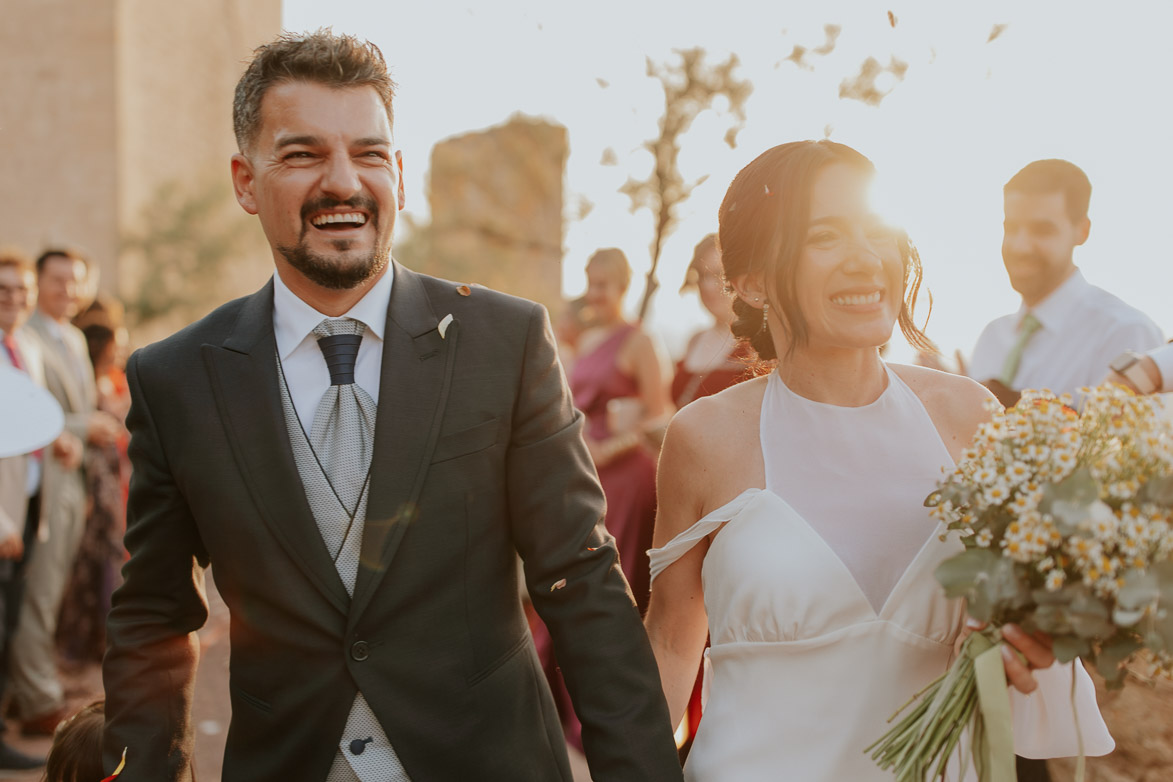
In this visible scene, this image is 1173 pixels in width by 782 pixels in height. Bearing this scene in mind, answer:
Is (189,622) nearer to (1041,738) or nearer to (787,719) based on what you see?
(787,719)

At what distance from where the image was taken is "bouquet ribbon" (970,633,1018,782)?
1914mm

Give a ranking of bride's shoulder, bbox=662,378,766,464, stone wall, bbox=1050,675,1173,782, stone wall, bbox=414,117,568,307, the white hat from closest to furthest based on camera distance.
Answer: the white hat < bride's shoulder, bbox=662,378,766,464 < stone wall, bbox=1050,675,1173,782 < stone wall, bbox=414,117,568,307

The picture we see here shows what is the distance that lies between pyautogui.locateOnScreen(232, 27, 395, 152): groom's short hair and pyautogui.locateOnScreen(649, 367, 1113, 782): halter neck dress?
1266mm

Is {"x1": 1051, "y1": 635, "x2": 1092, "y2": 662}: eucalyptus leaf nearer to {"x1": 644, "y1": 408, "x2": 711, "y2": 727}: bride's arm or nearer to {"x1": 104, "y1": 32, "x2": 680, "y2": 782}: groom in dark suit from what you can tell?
{"x1": 104, "y1": 32, "x2": 680, "y2": 782}: groom in dark suit

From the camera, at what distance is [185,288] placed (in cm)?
2709

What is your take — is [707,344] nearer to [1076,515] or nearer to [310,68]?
[310,68]

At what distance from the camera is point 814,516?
2391mm

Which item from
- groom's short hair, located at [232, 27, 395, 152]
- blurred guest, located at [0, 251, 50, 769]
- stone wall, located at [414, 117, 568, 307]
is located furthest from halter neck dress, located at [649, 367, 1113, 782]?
stone wall, located at [414, 117, 568, 307]

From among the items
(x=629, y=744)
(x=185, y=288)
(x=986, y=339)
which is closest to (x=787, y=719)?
(x=629, y=744)

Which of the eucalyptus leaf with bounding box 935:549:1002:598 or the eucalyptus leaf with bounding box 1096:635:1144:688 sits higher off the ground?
the eucalyptus leaf with bounding box 935:549:1002:598

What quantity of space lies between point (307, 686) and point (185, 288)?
27.2 m

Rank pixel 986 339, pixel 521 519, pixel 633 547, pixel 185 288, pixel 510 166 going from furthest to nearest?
pixel 185 288
pixel 510 166
pixel 633 547
pixel 986 339
pixel 521 519

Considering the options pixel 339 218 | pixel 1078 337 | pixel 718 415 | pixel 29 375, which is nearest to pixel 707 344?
pixel 1078 337

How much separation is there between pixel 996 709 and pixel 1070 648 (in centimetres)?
23
